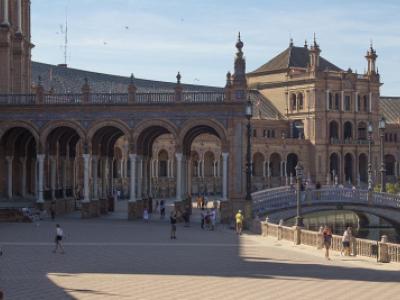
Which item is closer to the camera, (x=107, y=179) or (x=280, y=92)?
(x=107, y=179)

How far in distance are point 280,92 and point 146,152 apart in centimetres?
5501

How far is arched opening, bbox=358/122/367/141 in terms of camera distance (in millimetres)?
110375

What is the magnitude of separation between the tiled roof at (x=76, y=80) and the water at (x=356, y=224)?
73.7 ft

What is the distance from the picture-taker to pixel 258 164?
107375 mm

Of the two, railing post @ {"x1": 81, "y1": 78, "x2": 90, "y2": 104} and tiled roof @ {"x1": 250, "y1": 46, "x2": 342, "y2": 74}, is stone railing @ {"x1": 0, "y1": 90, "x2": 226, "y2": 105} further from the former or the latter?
tiled roof @ {"x1": 250, "y1": 46, "x2": 342, "y2": 74}

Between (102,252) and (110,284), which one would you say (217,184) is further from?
(110,284)

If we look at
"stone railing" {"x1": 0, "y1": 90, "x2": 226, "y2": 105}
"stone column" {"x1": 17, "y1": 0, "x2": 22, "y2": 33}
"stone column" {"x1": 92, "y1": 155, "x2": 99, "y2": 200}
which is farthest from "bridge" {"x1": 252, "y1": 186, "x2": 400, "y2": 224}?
"stone column" {"x1": 17, "y1": 0, "x2": 22, "y2": 33}

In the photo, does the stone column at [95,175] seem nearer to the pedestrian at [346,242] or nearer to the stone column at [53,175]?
the stone column at [53,175]

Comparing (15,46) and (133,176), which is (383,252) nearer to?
(133,176)

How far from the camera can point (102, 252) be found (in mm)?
35219

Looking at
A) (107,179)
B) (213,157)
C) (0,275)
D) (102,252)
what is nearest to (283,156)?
(213,157)

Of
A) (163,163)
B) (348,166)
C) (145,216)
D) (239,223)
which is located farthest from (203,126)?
(348,166)

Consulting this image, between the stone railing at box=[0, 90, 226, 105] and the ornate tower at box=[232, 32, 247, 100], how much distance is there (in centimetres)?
107

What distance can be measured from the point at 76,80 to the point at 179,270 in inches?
2903
